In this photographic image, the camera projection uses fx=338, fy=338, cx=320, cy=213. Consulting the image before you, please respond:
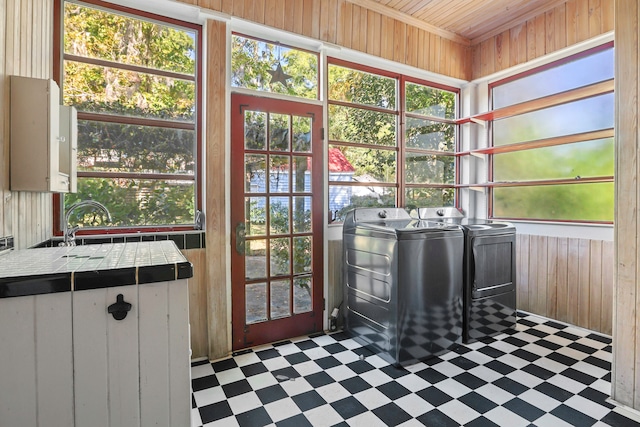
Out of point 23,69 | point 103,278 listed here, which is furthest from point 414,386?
point 23,69

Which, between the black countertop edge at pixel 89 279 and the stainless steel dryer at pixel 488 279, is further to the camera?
the stainless steel dryer at pixel 488 279

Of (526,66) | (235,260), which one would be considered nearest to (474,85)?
(526,66)

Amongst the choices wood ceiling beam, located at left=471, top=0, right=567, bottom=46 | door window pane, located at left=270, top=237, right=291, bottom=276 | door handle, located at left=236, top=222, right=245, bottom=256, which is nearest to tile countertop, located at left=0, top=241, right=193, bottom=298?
door handle, located at left=236, top=222, right=245, bottom=256

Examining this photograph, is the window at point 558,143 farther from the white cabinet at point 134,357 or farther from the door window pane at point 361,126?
the white cabinet at point 134,357

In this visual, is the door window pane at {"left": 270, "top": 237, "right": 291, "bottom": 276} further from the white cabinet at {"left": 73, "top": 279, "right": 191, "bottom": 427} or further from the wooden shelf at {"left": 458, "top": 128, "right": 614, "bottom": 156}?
the wooden shelf at {"left": 458, "top": 128, "right": 614, "bottom": 156}

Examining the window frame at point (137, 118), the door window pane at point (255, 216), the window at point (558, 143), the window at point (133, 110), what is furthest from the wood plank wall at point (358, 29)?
the door window pane at point (255, 216)

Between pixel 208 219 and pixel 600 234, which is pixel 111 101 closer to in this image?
pixel 208 219

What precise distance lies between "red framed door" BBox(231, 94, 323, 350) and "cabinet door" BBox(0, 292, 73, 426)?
163 cm

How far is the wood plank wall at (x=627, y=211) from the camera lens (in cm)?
195

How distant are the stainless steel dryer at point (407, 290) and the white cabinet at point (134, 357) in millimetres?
1638

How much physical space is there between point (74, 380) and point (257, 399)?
1.20 meters

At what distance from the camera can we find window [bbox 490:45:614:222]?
10.0 feet

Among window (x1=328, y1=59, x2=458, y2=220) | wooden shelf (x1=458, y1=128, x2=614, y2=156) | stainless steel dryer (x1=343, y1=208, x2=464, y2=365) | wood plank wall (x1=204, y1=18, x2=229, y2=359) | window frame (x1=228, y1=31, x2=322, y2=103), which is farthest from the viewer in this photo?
window (x1=328, y1=59, x2=458, y2=220)

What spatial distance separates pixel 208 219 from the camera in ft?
8.62
